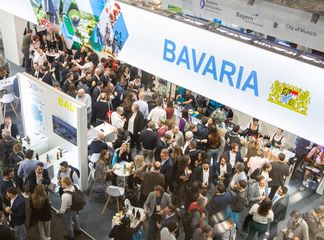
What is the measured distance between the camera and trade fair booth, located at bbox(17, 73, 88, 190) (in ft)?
24.5

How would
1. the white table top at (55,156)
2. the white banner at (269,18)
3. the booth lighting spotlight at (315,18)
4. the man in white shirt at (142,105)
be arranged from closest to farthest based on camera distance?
the booth lighting spotlight at (315,18), the white banner at (269,18), the white table top at (55,156), the man in white shirt at (142,105)

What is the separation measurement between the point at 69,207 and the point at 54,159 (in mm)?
1556

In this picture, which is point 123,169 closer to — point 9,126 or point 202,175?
point 202,175

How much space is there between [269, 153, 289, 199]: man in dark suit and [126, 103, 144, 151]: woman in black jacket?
115 inches

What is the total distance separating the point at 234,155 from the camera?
7.79 metres

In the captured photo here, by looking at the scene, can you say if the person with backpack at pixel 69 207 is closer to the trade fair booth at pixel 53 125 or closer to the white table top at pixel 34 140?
the trade fair booth at pixel 53 125

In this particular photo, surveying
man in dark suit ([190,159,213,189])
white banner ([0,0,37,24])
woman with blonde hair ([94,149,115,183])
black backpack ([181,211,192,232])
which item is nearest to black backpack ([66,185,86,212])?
woman with blonde hair ([94,149,115,183])

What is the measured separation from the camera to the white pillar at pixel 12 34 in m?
12.3

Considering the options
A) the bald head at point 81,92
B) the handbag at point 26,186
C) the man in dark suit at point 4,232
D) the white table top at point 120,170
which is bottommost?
the handbag at point 26,186

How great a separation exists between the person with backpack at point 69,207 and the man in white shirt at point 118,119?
232 centimetres

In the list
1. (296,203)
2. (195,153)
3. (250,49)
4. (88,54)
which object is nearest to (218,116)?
(195,153)

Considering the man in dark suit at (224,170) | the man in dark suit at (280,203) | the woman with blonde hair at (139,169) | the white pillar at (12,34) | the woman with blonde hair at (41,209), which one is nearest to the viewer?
the woman with blonde hair at (41,209)

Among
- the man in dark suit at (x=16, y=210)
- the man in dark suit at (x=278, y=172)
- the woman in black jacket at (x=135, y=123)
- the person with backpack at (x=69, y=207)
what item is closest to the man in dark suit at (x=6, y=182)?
the man in dark suit at (x=16, y=210)

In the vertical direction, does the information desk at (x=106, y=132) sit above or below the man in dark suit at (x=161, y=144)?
below
